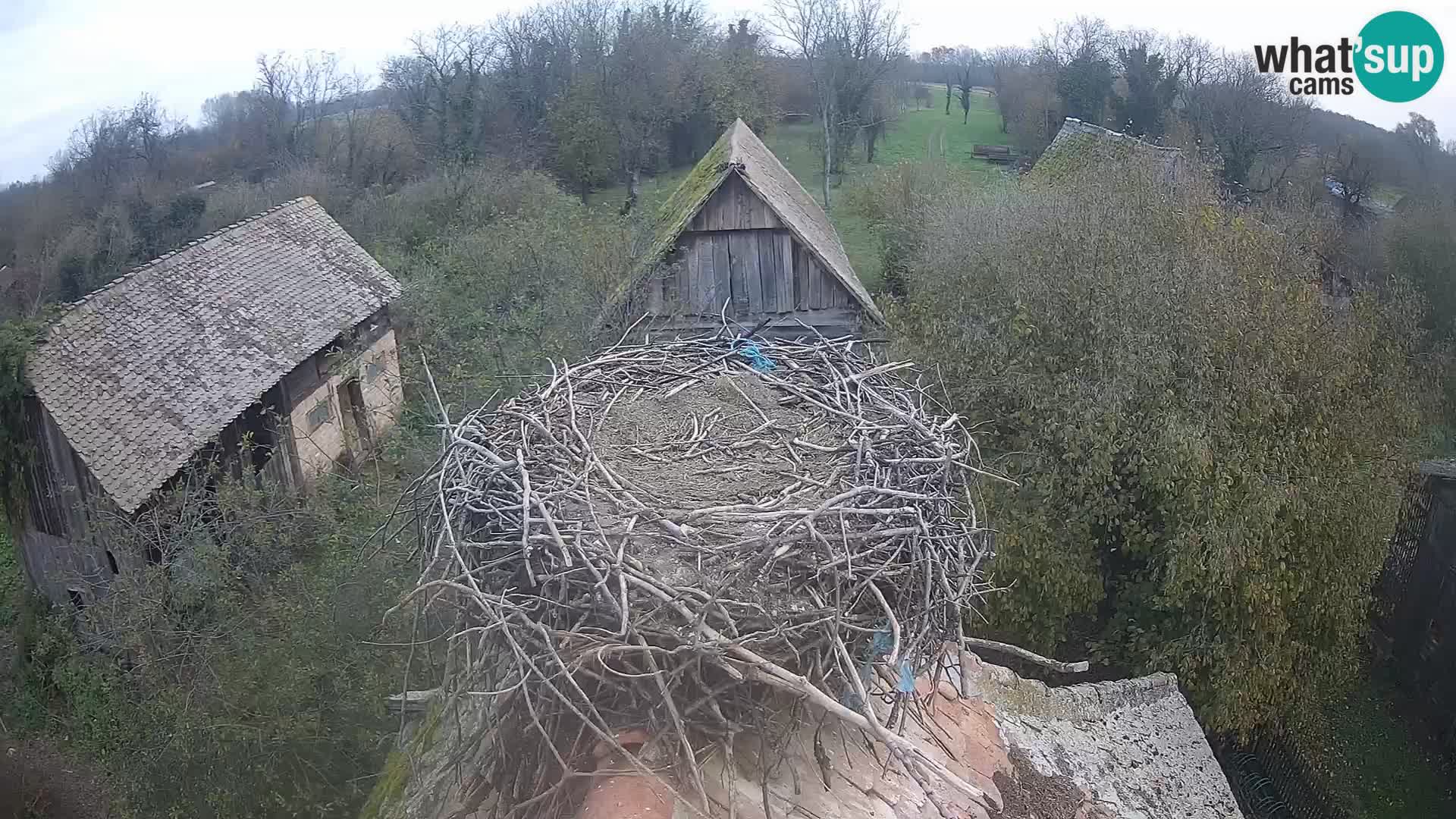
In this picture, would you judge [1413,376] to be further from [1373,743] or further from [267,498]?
[267,498]

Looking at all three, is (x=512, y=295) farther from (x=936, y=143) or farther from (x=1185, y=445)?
(x=936, y=143)

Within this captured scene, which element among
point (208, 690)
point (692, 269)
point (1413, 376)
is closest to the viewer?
point (208, 690)

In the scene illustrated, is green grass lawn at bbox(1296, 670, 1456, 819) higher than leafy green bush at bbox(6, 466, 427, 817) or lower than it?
lower

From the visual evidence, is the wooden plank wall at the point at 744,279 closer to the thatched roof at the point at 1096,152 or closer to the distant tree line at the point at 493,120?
the thatched roof at the point at 1096,152

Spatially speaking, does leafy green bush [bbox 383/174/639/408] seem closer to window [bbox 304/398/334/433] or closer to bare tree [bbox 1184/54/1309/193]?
window [bbox 304/398/334/433]

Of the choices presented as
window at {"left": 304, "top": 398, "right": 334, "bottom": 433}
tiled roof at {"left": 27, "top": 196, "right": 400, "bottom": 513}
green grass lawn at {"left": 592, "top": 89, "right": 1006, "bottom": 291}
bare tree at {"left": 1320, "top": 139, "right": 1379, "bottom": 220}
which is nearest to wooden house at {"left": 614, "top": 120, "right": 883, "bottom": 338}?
tiled roof at {"left": 27, "top": 196, "right": 400, "bottom": 513}

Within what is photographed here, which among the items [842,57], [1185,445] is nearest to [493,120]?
[842,57]

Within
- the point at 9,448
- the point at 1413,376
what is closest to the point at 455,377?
the point at 9,448
